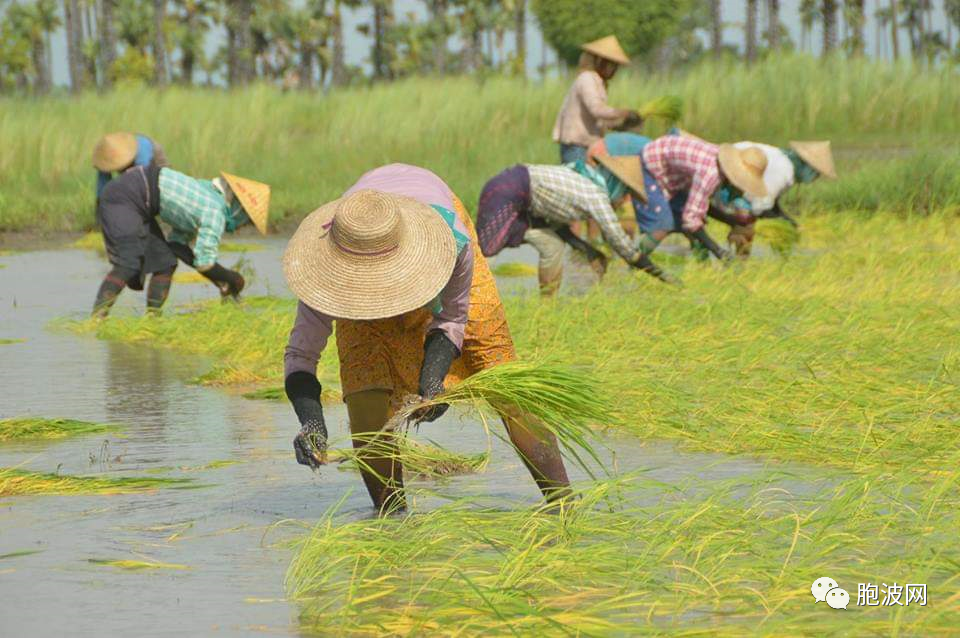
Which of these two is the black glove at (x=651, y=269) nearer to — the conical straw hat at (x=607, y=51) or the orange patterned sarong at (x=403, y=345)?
the conical straw hat at (x=607, y=51)

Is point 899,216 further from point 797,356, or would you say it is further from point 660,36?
point 660,36

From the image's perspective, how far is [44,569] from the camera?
4527mm

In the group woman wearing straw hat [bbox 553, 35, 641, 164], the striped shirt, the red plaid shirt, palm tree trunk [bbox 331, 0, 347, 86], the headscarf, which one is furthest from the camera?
palm tree trunk [bbox 331, 0, 347, 86]

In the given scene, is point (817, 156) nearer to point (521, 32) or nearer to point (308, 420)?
point (308, 420)

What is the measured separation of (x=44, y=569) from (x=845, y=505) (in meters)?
2.12

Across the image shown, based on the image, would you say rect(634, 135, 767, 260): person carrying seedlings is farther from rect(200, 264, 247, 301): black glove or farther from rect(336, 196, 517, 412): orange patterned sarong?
rect(336, 196, 517, 412): orange patterned sarong

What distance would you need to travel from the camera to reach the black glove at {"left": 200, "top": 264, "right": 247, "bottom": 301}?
9.81 m

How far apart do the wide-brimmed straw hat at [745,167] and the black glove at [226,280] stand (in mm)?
2946

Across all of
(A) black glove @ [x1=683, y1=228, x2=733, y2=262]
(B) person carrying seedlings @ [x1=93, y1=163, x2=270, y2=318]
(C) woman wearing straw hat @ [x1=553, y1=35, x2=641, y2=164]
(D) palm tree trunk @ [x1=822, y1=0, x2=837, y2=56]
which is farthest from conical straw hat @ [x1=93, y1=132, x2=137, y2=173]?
(D) palm tree trunk @ [x1=822, y1=0, x2=837, y2=56]

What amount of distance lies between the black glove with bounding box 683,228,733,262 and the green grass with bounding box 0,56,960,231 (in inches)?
253

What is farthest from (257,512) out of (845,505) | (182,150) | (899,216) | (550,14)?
(550,14)

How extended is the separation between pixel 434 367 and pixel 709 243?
6.46 m

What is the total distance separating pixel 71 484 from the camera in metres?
5.52

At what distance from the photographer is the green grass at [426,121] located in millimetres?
18000
